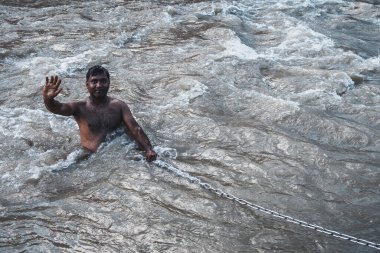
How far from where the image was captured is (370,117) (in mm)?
5473

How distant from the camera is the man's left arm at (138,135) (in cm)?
455

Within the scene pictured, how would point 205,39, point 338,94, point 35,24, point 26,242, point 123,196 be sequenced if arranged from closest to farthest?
point 26,242
point 123,196
point 338,94
point 205,39
point 35,24

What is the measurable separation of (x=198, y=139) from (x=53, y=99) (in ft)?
5.11

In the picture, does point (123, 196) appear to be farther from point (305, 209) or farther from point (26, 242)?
point (305, 209)

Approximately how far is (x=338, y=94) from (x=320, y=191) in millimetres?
2321

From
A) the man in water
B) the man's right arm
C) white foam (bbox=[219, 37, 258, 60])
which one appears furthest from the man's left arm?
white foam (bbox=[219, 37, 258, 60])

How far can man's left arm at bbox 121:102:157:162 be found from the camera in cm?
455

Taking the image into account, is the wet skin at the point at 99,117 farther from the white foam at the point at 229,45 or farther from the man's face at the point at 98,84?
the white foam at the point at 229,45

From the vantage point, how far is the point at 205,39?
8.30 metres

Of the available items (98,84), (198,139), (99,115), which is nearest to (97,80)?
(98,84)

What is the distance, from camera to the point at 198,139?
5.06 m

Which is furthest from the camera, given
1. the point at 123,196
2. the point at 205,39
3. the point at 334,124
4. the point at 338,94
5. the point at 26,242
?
the point at 205,39

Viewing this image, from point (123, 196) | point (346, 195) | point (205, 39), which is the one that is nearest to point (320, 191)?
point (346, 195)

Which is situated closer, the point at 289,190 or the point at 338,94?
the point at 289,190
